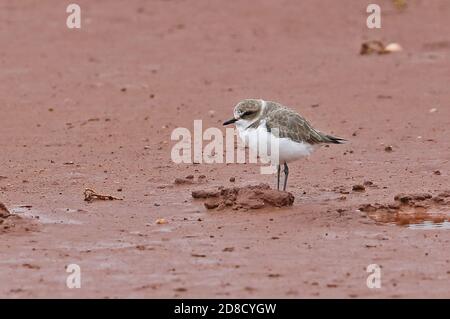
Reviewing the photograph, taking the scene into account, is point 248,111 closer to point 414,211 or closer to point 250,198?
point 250,198

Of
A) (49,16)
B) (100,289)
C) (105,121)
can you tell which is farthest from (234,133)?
(49,16)

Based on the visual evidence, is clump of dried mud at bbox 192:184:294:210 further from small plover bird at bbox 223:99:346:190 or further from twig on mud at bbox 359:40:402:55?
twig on mud at bbox 359:40:402:55

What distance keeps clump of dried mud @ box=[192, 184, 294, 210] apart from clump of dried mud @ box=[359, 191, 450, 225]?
73cm

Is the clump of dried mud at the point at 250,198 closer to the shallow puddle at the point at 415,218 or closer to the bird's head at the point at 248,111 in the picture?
the bird's head at the point at 248,111

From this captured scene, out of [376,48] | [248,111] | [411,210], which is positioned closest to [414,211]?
[411,210]

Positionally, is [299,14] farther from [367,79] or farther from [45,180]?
[45,180]

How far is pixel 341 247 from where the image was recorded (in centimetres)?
849

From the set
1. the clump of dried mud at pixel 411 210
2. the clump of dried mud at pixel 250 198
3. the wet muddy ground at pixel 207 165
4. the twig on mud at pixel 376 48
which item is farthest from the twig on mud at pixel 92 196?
the twig on mud at pixel 376 48

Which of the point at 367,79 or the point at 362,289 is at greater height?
the point at 367,79

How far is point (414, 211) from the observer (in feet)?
31.5

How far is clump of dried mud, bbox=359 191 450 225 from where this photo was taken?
9398 millimetres

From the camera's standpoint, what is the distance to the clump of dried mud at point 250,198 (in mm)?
9617

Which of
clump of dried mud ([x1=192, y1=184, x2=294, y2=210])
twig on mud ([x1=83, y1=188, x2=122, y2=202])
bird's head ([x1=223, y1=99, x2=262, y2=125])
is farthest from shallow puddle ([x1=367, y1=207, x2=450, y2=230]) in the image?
twig on mud ([x1=83, y1=188, x2=122, y2=202])
